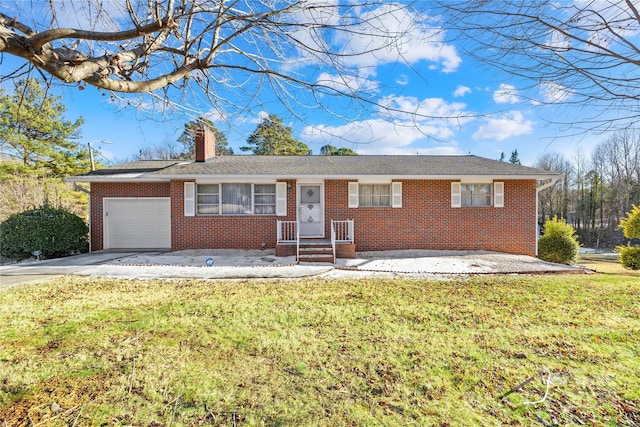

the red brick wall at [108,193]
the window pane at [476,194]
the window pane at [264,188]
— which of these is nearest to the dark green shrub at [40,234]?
the red brick wall at [108,193]

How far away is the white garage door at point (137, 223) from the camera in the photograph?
1155cm

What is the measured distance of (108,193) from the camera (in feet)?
37.4

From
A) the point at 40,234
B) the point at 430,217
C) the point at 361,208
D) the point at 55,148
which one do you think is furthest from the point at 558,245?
the point at 55,148

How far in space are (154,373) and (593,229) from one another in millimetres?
43766

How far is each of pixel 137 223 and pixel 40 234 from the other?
2842 mm

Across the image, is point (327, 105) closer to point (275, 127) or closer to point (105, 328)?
point (275, 127)

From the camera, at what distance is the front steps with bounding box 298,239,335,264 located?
927 cm

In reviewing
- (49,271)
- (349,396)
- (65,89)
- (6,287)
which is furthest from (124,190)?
(349,396)

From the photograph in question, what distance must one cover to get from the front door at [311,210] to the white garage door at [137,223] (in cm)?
545

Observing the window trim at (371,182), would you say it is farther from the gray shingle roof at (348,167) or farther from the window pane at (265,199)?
the window pane at (265,199)

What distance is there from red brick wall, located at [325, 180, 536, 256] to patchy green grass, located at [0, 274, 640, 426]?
17.2 feet

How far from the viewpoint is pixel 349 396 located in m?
2.50

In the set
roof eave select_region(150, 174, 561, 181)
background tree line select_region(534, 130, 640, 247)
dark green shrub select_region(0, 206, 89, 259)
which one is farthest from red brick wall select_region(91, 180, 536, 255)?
background tree line select_region(534, 130, 640, 247)

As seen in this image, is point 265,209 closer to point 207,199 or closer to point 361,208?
point 207,199
